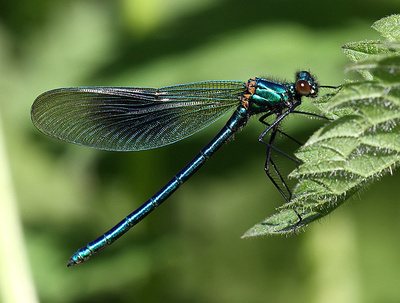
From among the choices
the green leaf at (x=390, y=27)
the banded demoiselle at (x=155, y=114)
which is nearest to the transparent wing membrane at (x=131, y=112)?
the banded demoiselle at (x=155, y=114)

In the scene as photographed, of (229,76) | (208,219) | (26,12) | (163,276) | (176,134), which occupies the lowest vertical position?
(163,276)

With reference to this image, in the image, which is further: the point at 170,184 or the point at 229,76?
the point at 229,76

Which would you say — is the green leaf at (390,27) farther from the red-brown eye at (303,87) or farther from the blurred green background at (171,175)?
the blurred green background at (171,175)

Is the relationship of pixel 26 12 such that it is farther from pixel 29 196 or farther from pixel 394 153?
pixel 394 153

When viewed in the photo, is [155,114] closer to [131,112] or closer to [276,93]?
[131,112]

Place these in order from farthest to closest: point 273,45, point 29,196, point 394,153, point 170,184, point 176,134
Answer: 1. point 29,196
2. point 273,45
3. point 176,134
4. point 170,184
5. point 394,153

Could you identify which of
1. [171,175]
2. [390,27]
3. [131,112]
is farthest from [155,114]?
[390,27]

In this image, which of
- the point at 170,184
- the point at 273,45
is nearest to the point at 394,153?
the point at 170,184
